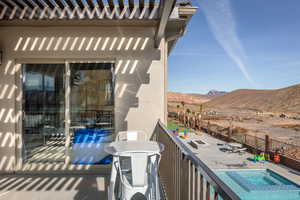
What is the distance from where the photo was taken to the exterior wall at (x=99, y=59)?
344 centimetres

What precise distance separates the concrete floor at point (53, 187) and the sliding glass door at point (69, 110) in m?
0.36

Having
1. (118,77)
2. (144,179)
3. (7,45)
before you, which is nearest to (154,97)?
(118,77)

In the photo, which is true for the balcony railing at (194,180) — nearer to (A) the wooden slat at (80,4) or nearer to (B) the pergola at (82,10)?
(B) the pergola at (82,10)

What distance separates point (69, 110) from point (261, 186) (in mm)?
7745

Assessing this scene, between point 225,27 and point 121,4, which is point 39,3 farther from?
point 225,27

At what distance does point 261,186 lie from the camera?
7.35m

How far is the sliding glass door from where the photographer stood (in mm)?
3500

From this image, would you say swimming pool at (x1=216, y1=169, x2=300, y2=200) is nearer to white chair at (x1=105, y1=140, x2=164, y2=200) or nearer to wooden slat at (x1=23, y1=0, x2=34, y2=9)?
white chair at (x1=105, y1=140, x2=164, y2=200)

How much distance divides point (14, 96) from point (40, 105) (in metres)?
0.46

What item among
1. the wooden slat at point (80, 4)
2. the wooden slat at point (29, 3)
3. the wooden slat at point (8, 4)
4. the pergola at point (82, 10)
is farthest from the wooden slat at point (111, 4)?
the wooden slat at point (8, 4)

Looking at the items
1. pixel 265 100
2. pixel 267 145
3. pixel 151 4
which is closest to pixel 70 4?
pixel 151 4

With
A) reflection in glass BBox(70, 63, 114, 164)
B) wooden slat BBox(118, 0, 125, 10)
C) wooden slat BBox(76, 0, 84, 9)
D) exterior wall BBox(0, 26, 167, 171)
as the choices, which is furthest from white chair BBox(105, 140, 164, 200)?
wooden slat BBox(76, 0, 84, 9)

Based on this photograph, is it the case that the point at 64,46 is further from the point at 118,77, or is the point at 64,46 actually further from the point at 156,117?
the point at 156,117

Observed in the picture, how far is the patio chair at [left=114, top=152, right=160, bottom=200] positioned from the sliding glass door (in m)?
1.68
